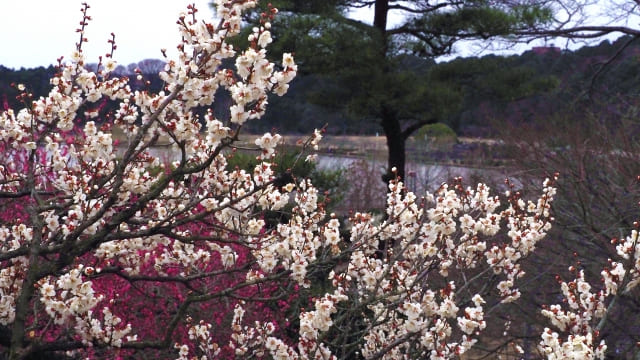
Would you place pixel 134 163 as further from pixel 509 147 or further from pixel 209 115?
pixel 509 147

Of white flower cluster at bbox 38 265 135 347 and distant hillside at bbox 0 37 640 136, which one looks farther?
A: distant hillside at bbox 0 37 640 136

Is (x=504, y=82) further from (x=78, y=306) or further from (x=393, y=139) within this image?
(x=78, y=306)

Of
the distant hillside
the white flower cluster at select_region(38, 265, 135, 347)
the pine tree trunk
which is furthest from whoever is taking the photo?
the pine tree trunk

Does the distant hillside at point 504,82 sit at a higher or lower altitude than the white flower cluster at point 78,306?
higher

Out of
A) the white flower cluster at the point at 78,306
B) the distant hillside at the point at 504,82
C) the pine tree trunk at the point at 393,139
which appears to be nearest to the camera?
the white flower cluster at the point at 78,306

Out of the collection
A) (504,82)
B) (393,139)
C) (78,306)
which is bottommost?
(78,306)

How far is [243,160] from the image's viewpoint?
848 centimetres

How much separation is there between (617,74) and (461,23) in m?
5.49

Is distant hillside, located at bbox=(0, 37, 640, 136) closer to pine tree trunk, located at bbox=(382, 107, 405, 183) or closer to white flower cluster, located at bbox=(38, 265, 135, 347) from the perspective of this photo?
pine tree trunk, located at bbox=(382, 107, 405, 183)

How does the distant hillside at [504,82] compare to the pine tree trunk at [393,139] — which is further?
the pine tree trunk at [393,139]

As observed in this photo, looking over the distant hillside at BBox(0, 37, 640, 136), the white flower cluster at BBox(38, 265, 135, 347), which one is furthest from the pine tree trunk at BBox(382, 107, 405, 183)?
the white flower cluster at BBox(38, 265, 135, 347)

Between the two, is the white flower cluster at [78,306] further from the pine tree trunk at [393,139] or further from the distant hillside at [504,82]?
the pine tree trunk at [393,139]

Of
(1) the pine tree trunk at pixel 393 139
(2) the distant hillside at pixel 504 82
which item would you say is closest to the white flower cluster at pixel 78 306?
(2) the distant hillside at pixel 504 82

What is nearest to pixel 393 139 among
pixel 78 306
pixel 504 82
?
pixel 504 82
